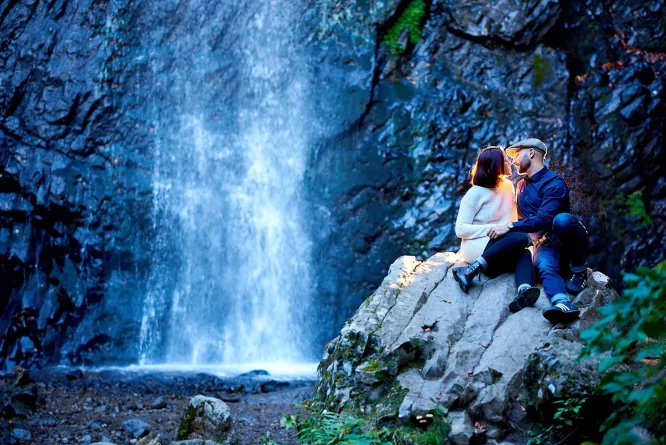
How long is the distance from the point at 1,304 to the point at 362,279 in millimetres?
6807

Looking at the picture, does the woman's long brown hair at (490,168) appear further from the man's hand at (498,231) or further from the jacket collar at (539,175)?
the man's hand at (498,231)

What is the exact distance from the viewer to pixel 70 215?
1248 centimetres

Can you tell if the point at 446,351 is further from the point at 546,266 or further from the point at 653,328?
the point at 653,328

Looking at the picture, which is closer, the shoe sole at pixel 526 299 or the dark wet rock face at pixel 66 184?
the shoe sole at pixel 526 299

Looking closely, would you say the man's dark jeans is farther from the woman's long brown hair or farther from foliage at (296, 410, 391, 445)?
foliage at (296, 410, 391, 445)

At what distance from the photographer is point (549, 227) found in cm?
515

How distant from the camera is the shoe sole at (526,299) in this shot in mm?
4805

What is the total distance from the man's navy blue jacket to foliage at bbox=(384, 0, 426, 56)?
9345 mm

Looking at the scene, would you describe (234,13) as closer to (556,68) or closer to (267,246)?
(267,246)

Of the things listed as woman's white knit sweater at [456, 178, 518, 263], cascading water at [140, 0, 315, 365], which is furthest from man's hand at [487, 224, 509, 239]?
cascading water at [140, 0, 315, 365]

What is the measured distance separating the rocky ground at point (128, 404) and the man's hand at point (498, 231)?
122 inches

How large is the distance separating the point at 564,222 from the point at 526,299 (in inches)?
26.9

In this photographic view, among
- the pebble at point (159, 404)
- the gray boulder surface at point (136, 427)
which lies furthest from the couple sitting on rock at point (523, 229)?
the pebble at point (159, 404)

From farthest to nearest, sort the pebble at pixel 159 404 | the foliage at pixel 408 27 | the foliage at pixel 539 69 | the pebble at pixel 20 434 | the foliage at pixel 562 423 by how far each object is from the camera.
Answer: the foliage at pixel 408 27, the foliage at pixel 539 69, the pebble at pixel 159 404, the pebble at pixel 20 434, the foliage at pixel 562 423
